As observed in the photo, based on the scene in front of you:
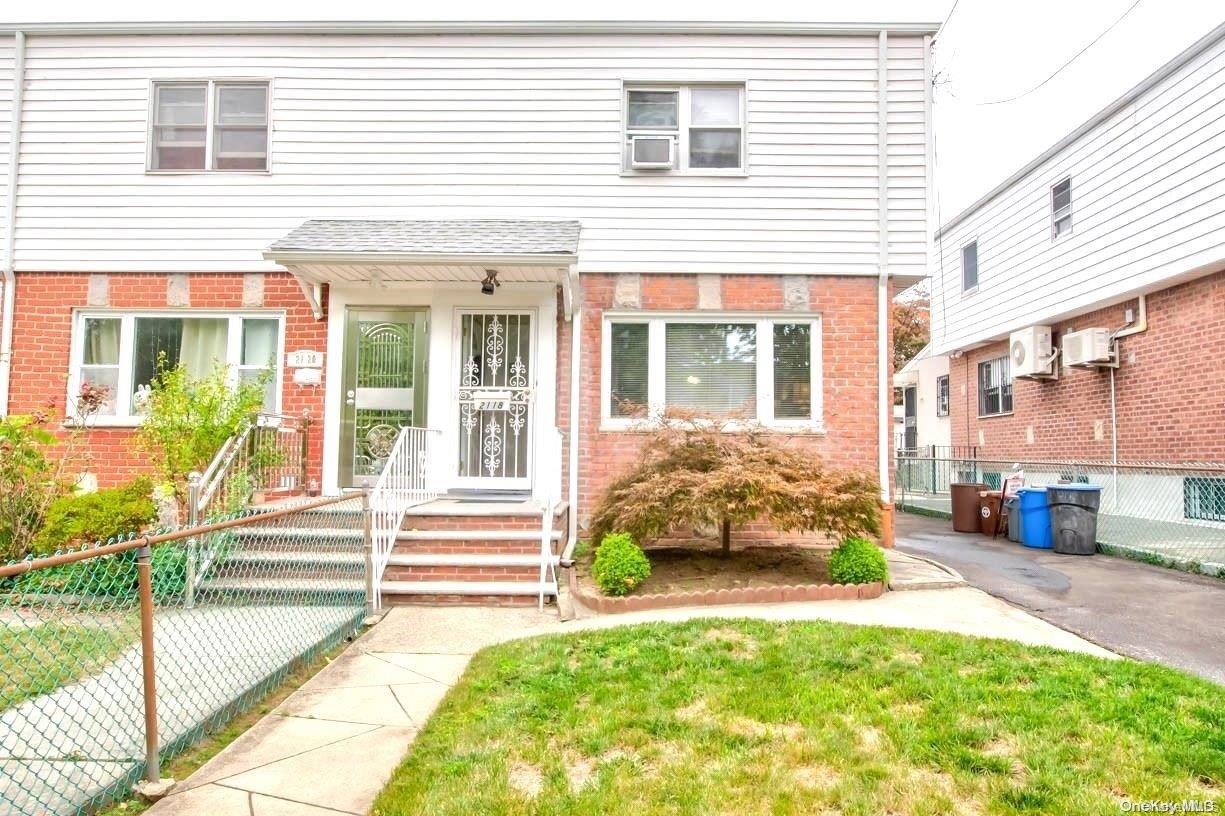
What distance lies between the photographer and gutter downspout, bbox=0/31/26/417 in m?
8.73

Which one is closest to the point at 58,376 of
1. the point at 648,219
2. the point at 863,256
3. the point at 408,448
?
the point at 408,448

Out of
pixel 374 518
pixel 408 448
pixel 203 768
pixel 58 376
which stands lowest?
pixel 203 768

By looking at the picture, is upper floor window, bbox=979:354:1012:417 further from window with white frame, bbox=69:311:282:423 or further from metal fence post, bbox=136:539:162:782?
metal fence post, bbox=136:539:162:782

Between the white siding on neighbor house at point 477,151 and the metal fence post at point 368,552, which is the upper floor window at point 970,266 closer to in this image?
the white siding on neighbor house at point 477,151

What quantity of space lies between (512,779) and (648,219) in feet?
22.6

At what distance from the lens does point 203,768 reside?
3.18 metres

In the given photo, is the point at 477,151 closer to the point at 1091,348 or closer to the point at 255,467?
the point at 255,467

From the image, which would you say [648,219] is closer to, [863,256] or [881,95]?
[863,256]

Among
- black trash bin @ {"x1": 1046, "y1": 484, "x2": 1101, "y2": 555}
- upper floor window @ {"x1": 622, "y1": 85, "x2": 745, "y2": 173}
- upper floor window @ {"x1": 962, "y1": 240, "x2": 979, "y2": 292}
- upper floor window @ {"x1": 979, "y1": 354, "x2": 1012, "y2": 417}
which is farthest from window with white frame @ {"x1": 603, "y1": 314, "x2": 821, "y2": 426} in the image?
upper floor window @ {"x1": 962, "y1": 240, "x2": 979, "y2": 292}

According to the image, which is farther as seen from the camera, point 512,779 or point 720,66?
point 720,66

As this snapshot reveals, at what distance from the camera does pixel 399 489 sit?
711 centimetres

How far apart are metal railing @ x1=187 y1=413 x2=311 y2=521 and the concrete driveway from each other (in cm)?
697

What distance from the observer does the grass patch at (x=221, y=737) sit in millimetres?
2893

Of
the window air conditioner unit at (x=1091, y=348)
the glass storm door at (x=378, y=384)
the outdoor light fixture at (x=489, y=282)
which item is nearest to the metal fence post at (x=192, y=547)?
the glass storm door at (x=378, y=384)
